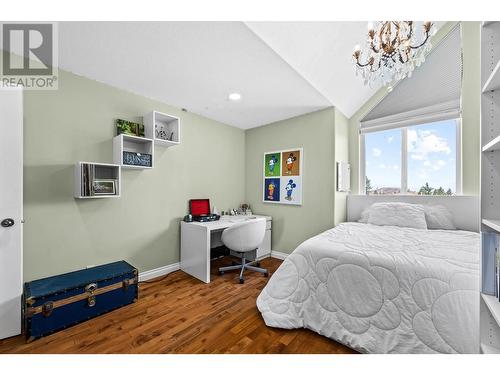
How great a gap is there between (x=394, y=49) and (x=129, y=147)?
2.71 meters

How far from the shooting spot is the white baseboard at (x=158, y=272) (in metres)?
2.54

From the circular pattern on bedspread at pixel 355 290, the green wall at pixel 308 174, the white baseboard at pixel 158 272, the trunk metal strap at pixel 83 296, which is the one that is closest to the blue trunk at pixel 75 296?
the trunk metal strap at pixel 83 296

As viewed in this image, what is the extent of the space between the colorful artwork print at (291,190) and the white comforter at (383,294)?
1.33 m

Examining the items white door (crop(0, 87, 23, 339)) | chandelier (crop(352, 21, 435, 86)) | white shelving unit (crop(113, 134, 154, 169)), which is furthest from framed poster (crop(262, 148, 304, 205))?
white door (crop(0, 87, 23, 339))

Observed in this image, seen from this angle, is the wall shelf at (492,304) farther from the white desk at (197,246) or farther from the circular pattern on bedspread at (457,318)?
the white desk at (197,246)

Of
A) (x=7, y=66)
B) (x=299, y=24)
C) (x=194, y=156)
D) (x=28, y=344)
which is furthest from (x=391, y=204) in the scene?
(x=7, y=66)

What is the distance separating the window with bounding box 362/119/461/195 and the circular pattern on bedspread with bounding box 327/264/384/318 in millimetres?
2151

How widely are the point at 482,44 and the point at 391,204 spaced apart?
2138 mm

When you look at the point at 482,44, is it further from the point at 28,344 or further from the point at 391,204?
the point at 28,344

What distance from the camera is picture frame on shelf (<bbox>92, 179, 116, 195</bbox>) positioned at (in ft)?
6.62

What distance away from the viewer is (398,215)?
268 cm

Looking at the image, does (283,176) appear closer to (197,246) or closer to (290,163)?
(290,163)

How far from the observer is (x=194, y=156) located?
10.2 ft

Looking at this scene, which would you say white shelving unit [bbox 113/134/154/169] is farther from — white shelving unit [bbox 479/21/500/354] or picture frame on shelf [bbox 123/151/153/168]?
white shelving unit [bbox 479/21/500/354]
